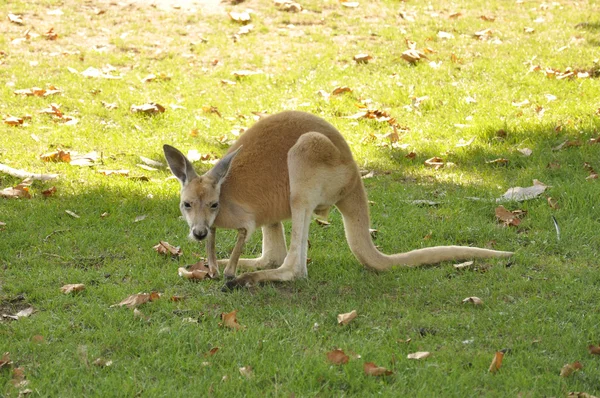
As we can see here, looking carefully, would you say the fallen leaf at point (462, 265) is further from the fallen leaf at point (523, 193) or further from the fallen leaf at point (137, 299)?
the fallen leaf at point (137, 299)

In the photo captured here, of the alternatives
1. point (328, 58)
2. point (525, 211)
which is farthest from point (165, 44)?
point (525, 211)

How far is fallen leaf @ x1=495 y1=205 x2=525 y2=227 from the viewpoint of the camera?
6.24 m

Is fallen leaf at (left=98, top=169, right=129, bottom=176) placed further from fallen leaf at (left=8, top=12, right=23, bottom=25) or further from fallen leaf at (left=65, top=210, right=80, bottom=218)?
fallen leaf at (left=8, top=12, right=23, bottom=25)

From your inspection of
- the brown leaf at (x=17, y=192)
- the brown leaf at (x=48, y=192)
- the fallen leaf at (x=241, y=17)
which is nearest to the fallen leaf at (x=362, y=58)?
the fallen leaf at (x=241, y=17)

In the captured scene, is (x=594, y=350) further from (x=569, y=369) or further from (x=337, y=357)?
(x=337, y=357)

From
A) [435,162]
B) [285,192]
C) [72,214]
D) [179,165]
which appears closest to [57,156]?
[72,214]

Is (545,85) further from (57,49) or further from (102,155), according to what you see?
(57,49)

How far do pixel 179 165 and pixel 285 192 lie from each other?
0.70m

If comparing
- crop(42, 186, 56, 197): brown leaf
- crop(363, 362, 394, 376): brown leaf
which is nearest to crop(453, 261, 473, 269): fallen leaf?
crop(363, 362, 394, 376): brown leaf

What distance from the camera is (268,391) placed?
3969 millimetres

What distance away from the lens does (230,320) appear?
4.74 m

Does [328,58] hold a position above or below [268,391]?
below

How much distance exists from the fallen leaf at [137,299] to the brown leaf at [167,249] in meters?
0.78

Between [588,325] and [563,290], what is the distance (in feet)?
1.55
